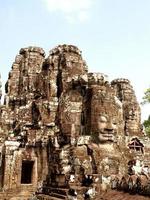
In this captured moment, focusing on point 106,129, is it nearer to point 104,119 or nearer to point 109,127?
point 109,127

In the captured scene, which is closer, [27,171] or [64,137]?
[64,137]

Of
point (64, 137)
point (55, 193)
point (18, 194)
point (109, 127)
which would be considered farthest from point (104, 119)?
point (18, 194)

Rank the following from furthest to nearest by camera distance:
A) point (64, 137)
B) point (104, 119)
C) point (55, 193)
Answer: point (64, 137) → point (104, 119) → point (55, 193)

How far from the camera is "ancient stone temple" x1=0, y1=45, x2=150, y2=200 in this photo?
41.4 ft

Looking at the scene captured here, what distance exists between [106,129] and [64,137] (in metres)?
2.45

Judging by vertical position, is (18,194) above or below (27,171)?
below

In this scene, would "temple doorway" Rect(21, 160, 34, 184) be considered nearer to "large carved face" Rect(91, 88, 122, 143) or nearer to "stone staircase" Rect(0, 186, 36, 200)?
"stone staircase" Rect(0, 186, 36, 200)

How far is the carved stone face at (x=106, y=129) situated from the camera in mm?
14547

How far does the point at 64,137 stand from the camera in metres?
15.8

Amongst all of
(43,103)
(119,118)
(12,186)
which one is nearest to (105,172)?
(119,118)

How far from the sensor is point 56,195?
12.8m

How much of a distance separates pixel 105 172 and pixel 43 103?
16.2 metres

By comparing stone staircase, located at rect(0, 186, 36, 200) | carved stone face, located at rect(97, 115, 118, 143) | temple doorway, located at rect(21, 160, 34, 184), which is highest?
carved stone face, located at rect(97, 115, 118, 143)

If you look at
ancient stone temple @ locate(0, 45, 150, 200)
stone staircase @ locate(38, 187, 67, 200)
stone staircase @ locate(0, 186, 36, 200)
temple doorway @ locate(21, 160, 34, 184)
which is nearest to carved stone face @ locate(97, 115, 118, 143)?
ancient stone temple @ locate(0, 45, 150, 200)
